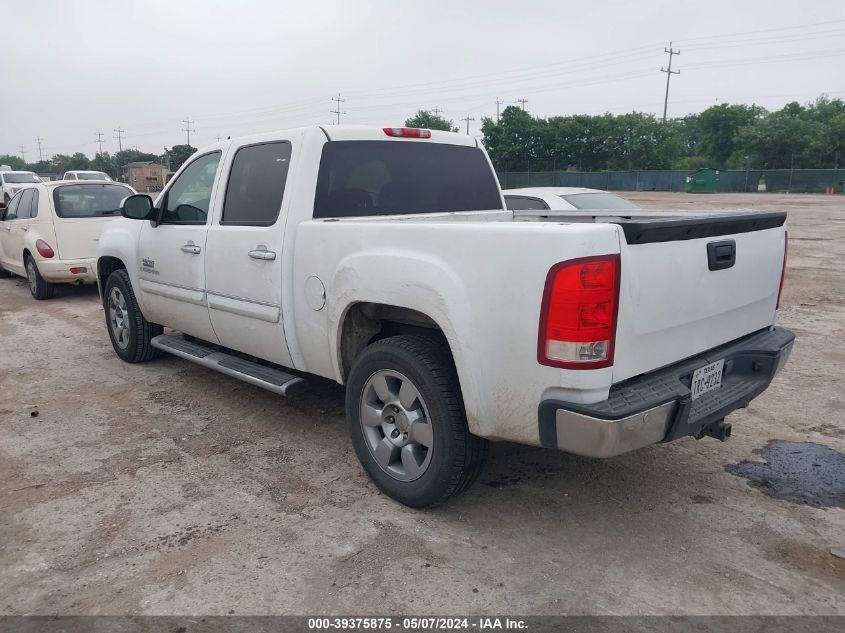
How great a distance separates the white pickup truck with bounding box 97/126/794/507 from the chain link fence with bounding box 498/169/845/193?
113 ft

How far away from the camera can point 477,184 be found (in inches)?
189

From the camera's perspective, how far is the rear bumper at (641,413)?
101 inches

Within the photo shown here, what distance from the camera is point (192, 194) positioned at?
4.90 meters

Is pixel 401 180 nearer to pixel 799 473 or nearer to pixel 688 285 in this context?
pixel 688 285

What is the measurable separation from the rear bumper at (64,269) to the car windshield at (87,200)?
2.21ft

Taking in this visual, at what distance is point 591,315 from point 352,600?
4.99 feet

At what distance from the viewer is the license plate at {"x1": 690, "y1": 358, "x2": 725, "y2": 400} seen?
3.00m

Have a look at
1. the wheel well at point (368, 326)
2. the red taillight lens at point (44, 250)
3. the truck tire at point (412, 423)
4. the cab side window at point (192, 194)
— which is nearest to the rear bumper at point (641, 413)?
the truck tire at point (412, 423)

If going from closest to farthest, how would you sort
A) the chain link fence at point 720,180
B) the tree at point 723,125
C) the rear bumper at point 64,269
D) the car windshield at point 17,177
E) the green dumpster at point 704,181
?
1. the rear bumper at point 64,269
2. the car windshield at point 17,177
3. the chain link fence at point 720,180
4. the green dumpster at point 704,181
5. the tree at point 723,125

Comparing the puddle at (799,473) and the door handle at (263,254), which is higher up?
the door handle at (263,254)

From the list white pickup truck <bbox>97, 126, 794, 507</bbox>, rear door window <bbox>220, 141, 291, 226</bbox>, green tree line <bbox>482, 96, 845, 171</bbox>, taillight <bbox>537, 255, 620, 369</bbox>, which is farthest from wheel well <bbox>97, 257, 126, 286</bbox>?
green tree line <bbox>482, 96, 845, 171</bbox>

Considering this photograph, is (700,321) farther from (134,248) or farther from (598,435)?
(134,248)

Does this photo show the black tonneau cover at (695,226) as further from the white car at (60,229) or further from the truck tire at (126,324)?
the white car at (60,229)

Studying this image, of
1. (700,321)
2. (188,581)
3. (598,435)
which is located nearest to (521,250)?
(598,435)
